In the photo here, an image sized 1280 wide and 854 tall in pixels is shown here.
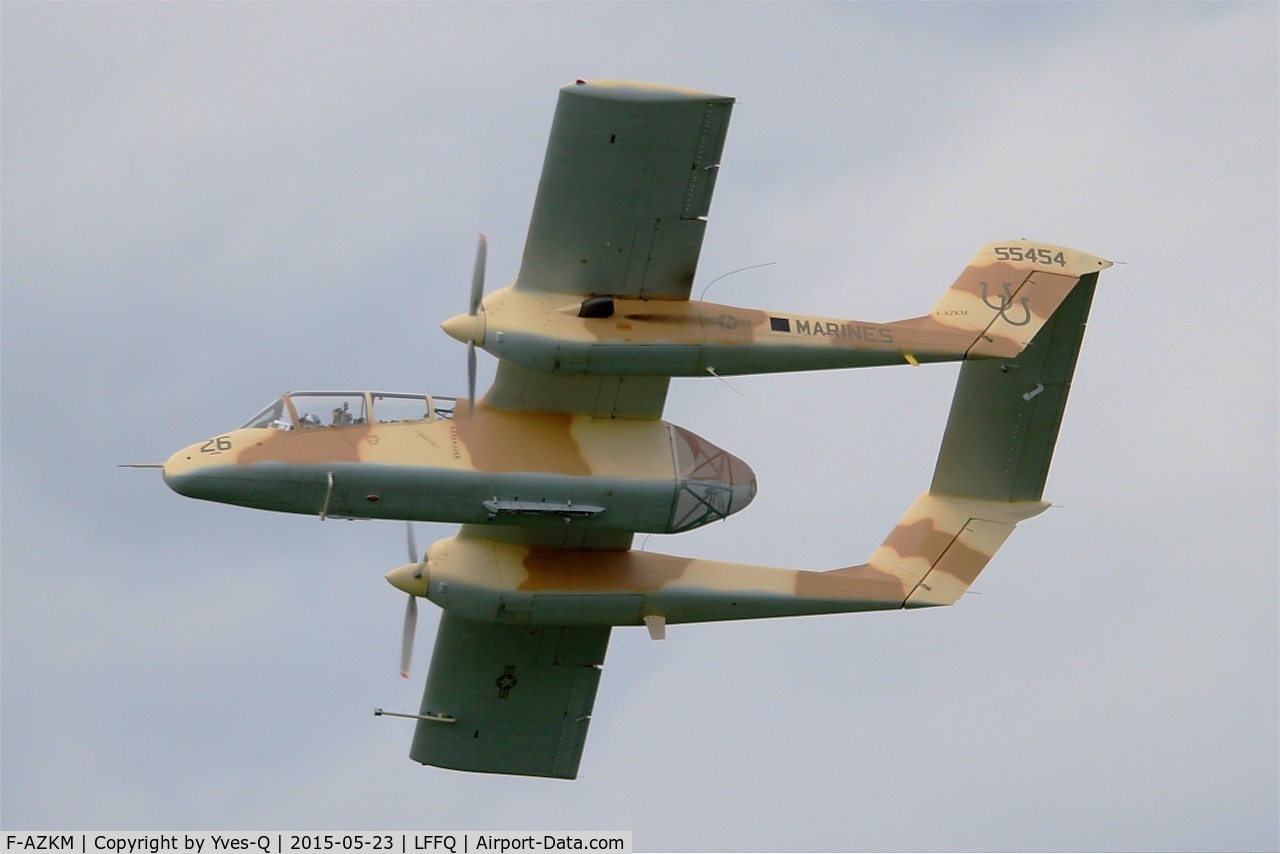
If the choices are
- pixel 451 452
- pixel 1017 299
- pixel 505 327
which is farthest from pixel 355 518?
pixel 1017 299

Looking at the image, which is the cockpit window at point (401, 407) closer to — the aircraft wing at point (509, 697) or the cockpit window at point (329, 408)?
the cockpit window at point (329, 408)

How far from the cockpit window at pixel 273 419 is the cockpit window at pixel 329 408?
15cm

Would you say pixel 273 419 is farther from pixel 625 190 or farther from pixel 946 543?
pixel 946 543

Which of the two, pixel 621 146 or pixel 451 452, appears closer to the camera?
pixel 621 146

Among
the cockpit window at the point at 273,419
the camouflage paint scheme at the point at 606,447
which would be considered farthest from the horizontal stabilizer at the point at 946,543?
the cockpit window at the point at 273,419

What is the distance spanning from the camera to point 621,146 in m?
29.2

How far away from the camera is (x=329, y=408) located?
3131cm

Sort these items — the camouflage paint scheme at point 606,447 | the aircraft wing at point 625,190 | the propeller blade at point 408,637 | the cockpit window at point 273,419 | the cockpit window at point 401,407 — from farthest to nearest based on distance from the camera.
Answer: the propeller blade at point 408,637 < the cockpit window at point 401,407 < the cockpit window at point 273,419 < the camouflage paint scheme at point 606,447 < the aircraft wing at point 625,190

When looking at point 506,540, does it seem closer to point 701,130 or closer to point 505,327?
point 505,327

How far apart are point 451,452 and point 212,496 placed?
333 cm

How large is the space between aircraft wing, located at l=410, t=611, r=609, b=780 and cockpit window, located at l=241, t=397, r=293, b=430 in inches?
221

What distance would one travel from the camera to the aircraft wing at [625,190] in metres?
28.9

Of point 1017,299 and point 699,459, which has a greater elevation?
point 1017,299

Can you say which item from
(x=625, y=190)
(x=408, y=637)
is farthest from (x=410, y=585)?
(x=625, y=190)
